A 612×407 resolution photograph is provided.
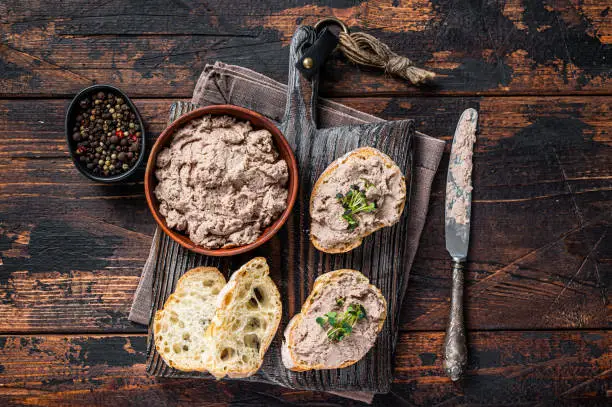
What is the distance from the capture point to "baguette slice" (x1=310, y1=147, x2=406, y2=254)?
2379mm

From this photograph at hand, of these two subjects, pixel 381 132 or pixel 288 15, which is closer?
pixel 381 132

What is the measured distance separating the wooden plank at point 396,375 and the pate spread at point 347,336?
0.40 m

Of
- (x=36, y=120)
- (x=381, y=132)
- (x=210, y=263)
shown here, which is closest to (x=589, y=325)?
(x=381, y=132)

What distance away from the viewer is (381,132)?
2.54 m

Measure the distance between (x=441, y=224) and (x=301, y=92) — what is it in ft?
3.47

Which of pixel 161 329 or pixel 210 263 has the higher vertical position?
pixel 210 263

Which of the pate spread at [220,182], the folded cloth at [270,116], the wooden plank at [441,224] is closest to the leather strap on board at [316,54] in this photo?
the folded cloth at [270,116]

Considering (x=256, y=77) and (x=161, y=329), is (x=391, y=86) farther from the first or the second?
(x=161, y=329)

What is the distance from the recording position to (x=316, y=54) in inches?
97.5

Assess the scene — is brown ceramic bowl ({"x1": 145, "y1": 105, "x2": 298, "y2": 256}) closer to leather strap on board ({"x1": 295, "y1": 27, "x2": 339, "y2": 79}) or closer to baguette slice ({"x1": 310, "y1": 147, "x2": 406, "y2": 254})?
baguette slice ({"x1": 310, "y1": 147, "x2": 406, "y2": 254})

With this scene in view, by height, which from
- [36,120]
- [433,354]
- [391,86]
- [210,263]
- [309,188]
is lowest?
[433,354]

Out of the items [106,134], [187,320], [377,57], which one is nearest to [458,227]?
[377,57]

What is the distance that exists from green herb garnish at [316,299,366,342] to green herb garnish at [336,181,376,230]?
410 mm

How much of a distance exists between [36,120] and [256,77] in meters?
1.25
